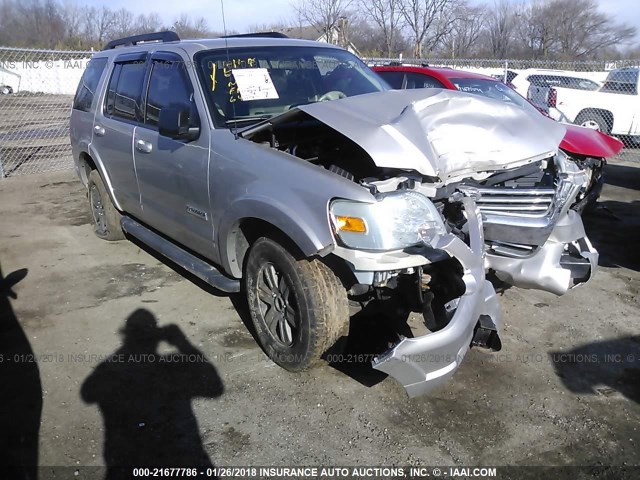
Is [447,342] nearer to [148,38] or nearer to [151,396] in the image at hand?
[151,396]

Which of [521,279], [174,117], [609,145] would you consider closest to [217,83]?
[174,117]

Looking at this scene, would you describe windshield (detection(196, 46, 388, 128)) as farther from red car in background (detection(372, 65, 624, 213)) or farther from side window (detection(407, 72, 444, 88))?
side window (detection(407, 72, 444, 88))

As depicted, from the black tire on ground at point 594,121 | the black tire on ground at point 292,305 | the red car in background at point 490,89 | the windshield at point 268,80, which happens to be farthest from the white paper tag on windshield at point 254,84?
the black tire on ground at point 594,121

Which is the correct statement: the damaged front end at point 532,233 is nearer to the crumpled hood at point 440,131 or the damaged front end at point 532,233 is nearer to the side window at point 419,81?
the crumpled hood at point 440,131

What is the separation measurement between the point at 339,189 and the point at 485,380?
162cm

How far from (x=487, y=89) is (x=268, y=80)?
4.89 m

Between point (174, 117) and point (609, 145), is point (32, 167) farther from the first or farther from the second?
point (609, 145)

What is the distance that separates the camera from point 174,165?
13.2ft

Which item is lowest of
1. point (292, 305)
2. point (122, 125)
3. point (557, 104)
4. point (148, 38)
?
point (292, 305)

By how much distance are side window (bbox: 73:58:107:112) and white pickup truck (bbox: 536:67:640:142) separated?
10496 mm

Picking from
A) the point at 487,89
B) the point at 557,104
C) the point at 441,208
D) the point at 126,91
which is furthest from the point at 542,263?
the point at 557,104

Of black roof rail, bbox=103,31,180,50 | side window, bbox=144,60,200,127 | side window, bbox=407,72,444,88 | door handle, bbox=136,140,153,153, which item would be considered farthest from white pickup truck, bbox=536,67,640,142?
door handle, bbox=136,140,153,153

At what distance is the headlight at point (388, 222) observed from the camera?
2.79 m

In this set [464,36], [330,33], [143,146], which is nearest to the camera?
[143,146]
